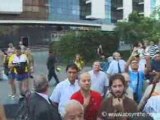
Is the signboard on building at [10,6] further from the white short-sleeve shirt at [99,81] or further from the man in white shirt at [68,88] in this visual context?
the man in white shirt at [68,88]

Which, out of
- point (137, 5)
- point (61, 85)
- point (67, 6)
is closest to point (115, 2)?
point (137, 5)

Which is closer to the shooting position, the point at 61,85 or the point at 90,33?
the point at 61,85

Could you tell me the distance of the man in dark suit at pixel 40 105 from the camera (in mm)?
6156

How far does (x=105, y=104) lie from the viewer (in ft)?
20.5

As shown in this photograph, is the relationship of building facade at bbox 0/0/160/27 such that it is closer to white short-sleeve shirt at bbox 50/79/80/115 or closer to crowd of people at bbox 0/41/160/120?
white short-sleeve shirt at bbox 50/79/80/115

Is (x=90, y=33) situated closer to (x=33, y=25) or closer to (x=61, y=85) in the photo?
(x=61, y=85)

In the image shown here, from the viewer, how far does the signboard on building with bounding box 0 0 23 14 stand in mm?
78312

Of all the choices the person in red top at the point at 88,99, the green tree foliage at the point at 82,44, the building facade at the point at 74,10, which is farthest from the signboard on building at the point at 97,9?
the person in red top at the point at 88,99

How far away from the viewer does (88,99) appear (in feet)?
22.7

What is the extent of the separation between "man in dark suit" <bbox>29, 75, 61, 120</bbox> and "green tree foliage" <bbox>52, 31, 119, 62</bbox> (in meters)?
32.3

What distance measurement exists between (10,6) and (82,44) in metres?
40.5

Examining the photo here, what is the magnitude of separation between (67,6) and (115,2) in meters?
15.2

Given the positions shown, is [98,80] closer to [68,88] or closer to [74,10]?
[68,88]

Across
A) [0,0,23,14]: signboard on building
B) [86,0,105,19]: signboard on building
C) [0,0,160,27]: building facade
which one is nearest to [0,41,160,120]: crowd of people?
[0,0,160,27]: building facade
